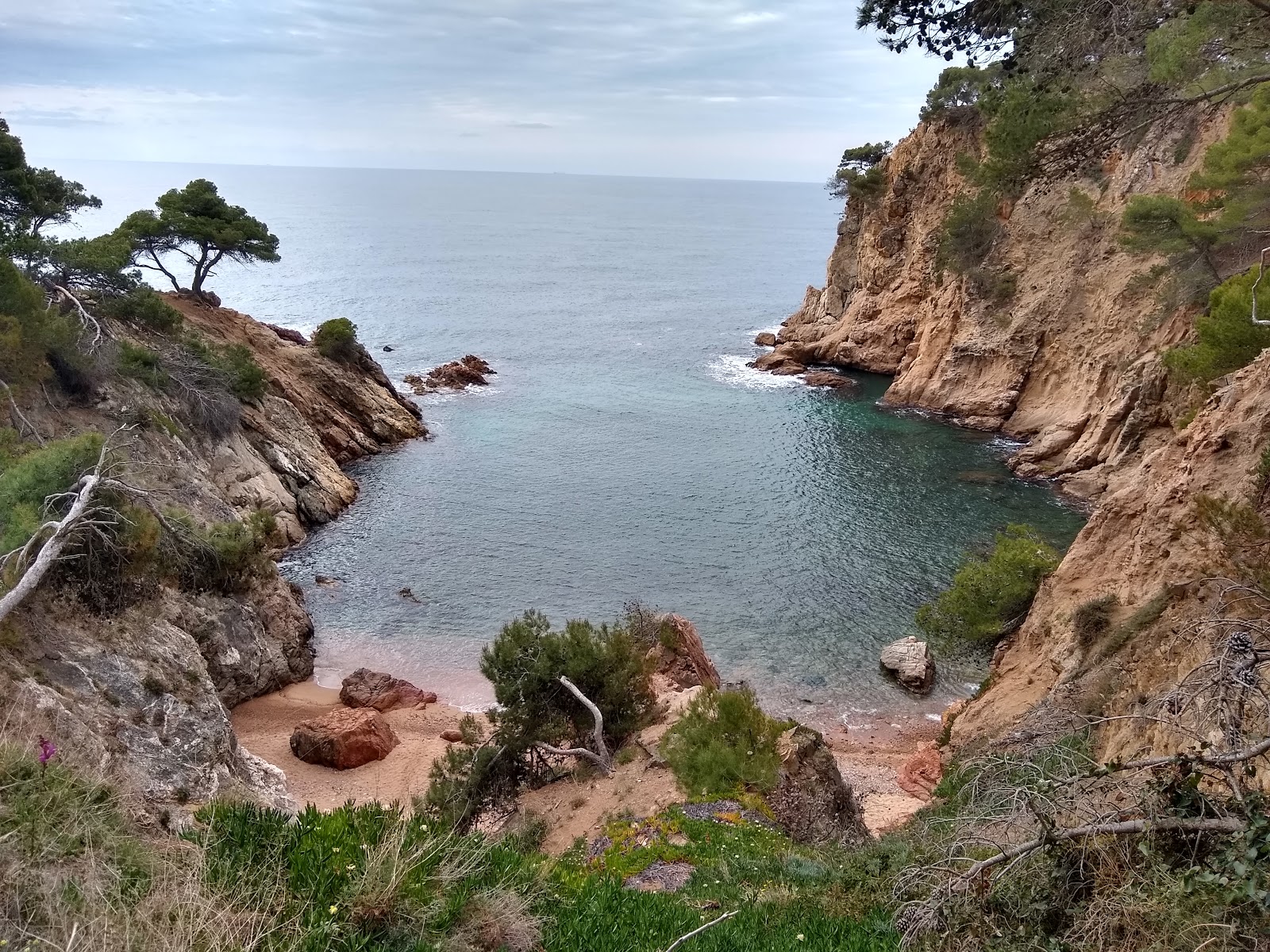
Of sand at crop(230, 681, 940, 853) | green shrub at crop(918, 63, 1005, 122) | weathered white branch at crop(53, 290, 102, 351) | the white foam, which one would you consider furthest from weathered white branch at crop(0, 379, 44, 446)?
green shrub at crop(918, 63, 1005, 122)

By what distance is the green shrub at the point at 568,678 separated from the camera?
1560cm

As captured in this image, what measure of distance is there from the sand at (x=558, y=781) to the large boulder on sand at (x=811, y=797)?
1235 millimetres

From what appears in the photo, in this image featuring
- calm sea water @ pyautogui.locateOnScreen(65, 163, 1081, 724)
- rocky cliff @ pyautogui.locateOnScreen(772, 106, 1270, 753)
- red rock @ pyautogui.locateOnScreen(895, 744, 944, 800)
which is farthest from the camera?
calm sea water @ pyautogui.locateOnScreen(65, 163, 1081, 724)

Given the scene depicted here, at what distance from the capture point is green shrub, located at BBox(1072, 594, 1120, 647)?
46.6ft

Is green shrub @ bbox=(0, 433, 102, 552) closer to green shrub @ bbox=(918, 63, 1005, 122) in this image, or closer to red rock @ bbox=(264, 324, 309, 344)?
red rock @ bbox=(264, 324, 309, 344)

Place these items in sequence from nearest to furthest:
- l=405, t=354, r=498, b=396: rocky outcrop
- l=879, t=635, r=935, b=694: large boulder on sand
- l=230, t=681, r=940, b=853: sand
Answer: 1. l=230, t=681, r=940, b=853: sand
2. l=879, t=635, r=935, b=694: large boulder on sand
3. l=405, t=354, r=498, b=396: rocky outcrop

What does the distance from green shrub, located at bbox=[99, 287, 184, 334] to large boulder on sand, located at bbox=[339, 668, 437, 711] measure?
59.7ft

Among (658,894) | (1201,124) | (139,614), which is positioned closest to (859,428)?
(1201,124)

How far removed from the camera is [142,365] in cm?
2903

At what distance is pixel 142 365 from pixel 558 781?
2312 centimetres

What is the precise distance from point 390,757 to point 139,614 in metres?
6.57

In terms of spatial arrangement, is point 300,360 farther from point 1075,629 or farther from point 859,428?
→ point 1075,629

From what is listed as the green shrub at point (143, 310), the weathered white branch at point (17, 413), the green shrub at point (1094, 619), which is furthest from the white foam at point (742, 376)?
the weathered white branch at point (17, 413)

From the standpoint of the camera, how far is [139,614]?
1648 cm
